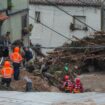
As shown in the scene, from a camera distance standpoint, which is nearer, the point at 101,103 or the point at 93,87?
the point at 101,103

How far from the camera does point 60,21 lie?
153 ft

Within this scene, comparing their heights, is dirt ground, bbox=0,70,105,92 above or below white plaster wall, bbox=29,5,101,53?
A: below

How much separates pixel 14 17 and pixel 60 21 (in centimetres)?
1379

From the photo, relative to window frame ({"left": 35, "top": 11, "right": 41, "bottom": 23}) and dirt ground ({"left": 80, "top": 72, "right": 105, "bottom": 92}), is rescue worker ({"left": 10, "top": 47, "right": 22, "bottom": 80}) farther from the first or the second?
window frame ({"left": 35, "top": 11, "right": 41, "bottom": 23})

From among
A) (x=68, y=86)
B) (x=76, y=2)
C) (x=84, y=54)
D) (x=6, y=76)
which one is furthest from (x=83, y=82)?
(x=76, y=2)

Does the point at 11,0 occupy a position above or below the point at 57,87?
above

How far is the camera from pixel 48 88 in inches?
999

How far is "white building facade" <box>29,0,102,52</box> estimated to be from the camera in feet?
150

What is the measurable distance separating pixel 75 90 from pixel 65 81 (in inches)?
53.0

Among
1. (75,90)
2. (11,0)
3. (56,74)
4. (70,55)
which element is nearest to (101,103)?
(75,90)

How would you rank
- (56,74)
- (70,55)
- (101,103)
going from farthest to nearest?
1. (70,55)
2. (56,74)
3. (101,103)

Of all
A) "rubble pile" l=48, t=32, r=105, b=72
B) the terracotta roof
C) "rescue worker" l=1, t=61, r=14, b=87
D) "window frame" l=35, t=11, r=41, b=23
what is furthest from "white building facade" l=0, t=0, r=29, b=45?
"window frame" l=35, t=11, r=41, b=23

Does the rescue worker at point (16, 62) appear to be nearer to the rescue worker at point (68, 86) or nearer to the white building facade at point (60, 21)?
the rescue worker at point (68, 86)

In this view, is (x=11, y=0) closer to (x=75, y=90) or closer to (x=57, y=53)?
(x=57, y=53)
